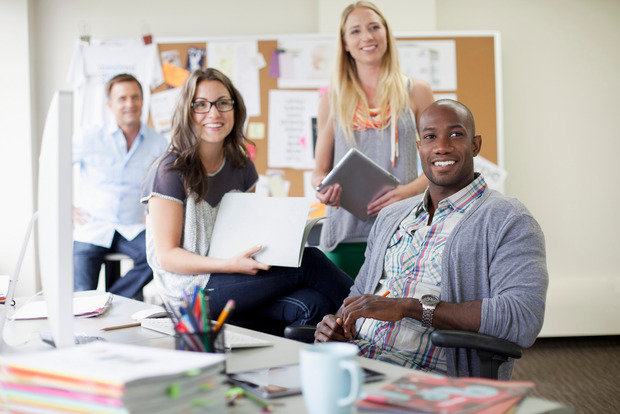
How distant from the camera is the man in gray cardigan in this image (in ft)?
4.45

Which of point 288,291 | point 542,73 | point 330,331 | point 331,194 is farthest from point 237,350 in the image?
point 542,73

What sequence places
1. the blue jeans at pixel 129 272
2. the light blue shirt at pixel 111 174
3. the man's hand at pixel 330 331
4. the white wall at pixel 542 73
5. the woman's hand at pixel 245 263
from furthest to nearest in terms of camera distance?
the white wall at pixel 542 73, the light blue shirt at pixel 111 174, the blue jeans at pixel 129 272, the woman's hand at pixel 245 263, the man's hand at pixel 330 331

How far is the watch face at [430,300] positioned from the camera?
1.41 m

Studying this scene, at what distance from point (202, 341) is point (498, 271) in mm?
796

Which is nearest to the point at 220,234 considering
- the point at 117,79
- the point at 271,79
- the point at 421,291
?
the point at 421,291

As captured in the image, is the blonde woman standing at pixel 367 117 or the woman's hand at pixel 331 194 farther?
the blonde woman standing at pixel 367 117

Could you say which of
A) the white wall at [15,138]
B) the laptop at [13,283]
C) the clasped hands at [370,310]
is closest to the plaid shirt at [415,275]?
the clasped hands at [370,310]

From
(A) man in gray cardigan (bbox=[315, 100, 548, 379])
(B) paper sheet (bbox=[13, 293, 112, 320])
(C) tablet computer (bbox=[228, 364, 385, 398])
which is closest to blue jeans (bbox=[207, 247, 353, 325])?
(A) man in gray cardigan (bbox=[315, 100, 548, 379])

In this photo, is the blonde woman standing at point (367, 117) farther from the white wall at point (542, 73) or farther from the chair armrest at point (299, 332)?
the white wall at point (542, 73)

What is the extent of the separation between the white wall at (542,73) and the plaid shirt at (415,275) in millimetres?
2657

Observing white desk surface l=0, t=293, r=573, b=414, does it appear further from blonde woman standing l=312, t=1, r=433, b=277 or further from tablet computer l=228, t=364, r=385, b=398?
blonde woman standing l=312, t=1, r=433, b=277

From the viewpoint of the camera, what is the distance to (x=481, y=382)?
85 centimetres

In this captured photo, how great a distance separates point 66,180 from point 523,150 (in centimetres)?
377

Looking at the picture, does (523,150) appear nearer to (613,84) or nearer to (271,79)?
(613,84)
